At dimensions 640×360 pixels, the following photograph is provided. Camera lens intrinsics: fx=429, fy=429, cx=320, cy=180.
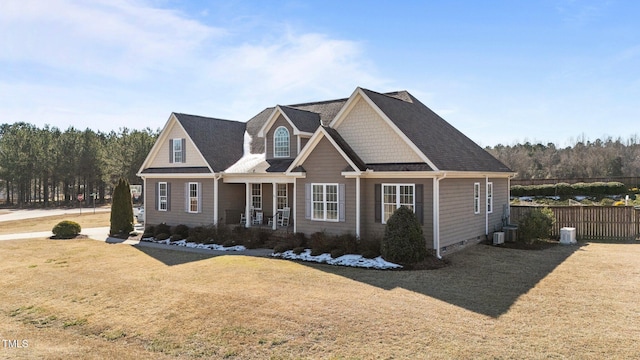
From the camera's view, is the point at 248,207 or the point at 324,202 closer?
the point at 324,202

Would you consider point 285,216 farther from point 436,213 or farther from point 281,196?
point 436,213

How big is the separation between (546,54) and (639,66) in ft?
21.5

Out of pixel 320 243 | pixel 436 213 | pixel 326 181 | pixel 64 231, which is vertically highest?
pixel 326 181

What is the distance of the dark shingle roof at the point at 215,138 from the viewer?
23.9 metres

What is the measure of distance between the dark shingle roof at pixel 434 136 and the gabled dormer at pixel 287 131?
4519 mm

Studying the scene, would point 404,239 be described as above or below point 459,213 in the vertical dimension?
below

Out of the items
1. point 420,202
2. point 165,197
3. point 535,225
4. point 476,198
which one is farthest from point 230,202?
point 535,225

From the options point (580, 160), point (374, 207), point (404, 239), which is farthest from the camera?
point (580, 160)

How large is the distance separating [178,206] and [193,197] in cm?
128

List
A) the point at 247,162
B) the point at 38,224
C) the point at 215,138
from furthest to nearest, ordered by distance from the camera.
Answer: the point at 38,224 → the point at 215,138 → the point at 247,162

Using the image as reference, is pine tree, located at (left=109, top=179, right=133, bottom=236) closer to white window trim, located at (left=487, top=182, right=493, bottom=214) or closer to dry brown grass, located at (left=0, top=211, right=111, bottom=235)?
dry brown grass, located at (left=0, top=211, right=111, bottom=235)

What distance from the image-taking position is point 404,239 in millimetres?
14922

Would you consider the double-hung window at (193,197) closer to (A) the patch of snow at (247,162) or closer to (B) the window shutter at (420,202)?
(A) the patch of snow at (247,162)

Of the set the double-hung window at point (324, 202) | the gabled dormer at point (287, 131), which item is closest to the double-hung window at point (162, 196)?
the gabled dormer at point (287, 131)
